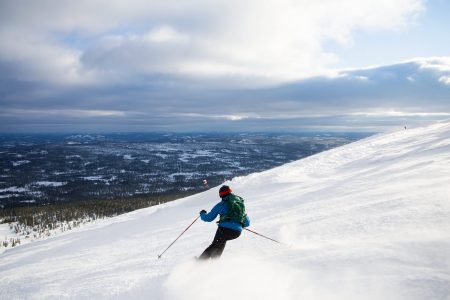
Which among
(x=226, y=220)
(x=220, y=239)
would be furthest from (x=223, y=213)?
(x=220, y=239)

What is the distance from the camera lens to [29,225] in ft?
381

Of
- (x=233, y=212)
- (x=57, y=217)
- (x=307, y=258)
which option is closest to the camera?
(x=307, y=258)

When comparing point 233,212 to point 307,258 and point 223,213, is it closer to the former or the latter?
point 223,213

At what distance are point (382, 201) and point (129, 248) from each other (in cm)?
1150

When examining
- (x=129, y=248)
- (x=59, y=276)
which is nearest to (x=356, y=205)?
(x=129, y=248)

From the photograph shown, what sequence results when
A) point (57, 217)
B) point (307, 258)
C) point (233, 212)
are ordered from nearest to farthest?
point (307, 258)
point (233, 212)
point (57, 217)

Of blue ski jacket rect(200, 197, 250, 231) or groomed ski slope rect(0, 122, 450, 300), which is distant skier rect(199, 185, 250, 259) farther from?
groomed ski slope rect(0, 122, 450, 300)

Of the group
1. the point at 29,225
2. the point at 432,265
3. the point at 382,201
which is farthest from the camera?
the point at 29,225

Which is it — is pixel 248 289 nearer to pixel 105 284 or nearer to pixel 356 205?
pixel 105 284

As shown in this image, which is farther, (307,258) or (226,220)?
(226,220)

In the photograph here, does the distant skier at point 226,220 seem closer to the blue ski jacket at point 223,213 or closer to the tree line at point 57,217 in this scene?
the blue ski jacket at point 223,213

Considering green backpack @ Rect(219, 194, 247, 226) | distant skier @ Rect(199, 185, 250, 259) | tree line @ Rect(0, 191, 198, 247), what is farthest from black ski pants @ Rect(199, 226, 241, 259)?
tree line @ Rect(0, 191, 198, 247)

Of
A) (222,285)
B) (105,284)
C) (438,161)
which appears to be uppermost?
(438,161)

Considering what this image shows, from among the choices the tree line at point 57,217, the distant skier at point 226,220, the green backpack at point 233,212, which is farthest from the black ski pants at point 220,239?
the tree line at point 57,217
